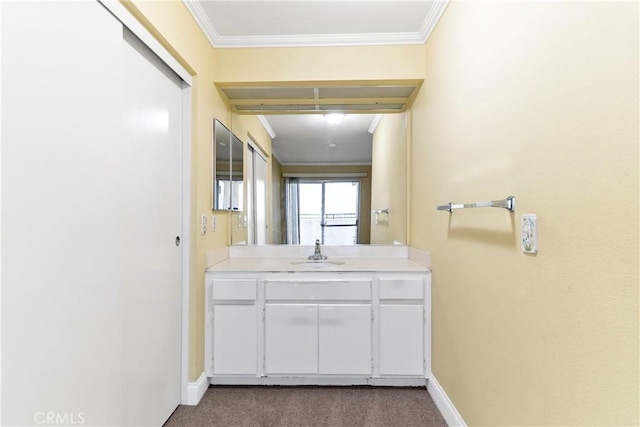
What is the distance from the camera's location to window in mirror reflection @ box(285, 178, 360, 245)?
2518mm

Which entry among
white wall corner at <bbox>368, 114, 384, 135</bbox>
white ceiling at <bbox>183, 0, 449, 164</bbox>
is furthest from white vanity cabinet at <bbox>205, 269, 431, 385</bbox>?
white wall corner at <bbox>368, 114, 384, 135</bbox>

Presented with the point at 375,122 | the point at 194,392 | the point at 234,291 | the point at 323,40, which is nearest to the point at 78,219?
the point at 234,291

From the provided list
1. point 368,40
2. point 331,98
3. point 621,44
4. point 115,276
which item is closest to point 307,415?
point 115,276

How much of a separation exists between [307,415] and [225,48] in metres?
2.43

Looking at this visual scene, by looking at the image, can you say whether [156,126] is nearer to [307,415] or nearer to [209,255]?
[209,255]

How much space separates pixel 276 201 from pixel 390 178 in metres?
0.97

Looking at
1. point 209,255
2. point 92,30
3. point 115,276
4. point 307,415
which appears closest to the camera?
point 92,30

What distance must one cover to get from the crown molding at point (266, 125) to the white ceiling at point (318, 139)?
0.02 m

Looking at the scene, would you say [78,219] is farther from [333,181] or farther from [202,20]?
[333,181]

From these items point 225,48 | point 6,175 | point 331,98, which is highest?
point 225,48

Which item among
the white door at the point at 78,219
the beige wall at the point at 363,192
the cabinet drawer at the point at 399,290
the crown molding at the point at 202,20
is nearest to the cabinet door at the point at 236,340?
the white door at the point at 78,219

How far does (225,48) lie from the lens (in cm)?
216

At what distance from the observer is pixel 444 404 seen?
5.61ft

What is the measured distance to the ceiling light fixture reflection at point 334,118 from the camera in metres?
2.50
